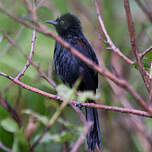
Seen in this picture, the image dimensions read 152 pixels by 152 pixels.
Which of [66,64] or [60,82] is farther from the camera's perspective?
[60,82]

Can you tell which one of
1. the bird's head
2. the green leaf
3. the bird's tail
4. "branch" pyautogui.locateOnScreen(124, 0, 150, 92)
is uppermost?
the bird's head

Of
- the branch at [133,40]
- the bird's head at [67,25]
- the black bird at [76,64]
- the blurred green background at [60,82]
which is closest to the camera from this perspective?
the branch at [133,40]

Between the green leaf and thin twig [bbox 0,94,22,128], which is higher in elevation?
thin twig [bbox 0,94,22,128]

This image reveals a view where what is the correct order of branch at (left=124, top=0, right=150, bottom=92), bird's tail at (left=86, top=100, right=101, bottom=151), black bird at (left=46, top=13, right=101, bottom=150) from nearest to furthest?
branch at (left=124, top=0, right=150, bottom=92)
bird's tail at (left=86, top=100, right=101, bottom=151)
black bird at (left=46, top=13, right=101, bottom=150)

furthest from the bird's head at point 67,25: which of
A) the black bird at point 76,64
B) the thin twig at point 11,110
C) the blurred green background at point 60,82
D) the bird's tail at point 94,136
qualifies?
the thin twig at point 11,110

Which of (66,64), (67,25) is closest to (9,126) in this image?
(66,64)

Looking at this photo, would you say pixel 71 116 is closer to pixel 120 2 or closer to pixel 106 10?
pixel 106 10

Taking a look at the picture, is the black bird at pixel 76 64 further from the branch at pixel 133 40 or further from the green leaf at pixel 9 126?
the branch at pixel 133 40

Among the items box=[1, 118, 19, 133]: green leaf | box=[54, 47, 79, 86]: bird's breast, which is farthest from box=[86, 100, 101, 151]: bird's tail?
box=[1, 118, 19, 133]: green leaf

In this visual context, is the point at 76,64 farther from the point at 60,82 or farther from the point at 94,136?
the point at 94,136

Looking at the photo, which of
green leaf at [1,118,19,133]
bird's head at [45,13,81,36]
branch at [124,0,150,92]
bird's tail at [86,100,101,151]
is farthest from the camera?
bird's head at [45,13,81,36]

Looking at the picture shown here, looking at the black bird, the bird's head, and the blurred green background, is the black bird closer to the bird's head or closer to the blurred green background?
the bird's head

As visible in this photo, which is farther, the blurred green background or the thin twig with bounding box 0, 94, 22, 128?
the blurred green background

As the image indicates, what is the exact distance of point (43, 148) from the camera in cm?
446
